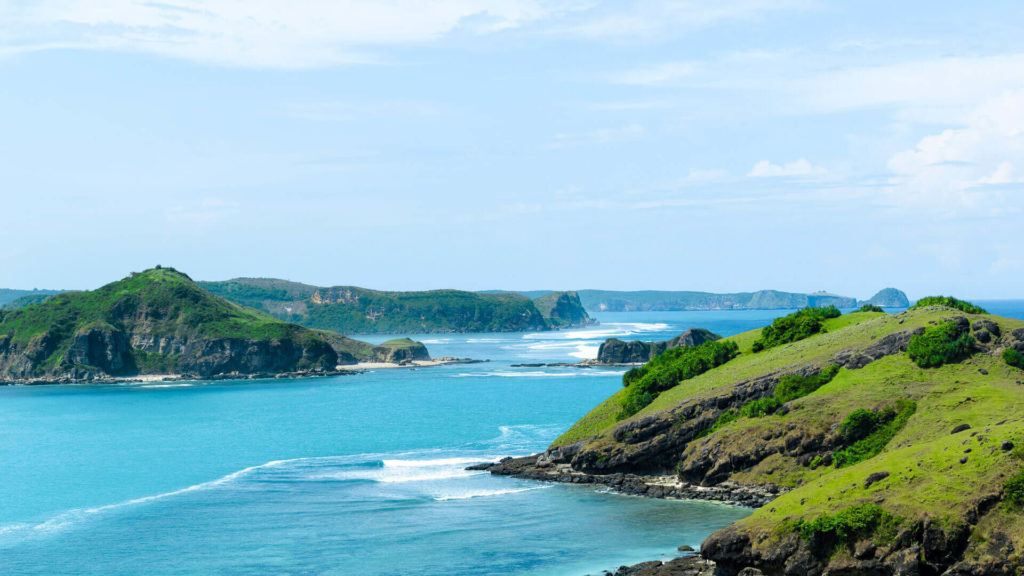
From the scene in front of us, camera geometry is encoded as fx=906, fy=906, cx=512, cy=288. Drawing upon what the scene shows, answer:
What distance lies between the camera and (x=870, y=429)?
232ft

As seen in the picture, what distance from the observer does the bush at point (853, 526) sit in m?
48.8

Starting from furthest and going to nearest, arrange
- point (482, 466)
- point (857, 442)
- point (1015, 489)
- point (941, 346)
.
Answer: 1. point (482, 466)
2. point (941, 346)
3. point (857, 442)
4. point (1015, 489)

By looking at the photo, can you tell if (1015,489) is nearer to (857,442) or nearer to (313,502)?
(857,442)

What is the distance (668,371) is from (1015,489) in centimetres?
4588

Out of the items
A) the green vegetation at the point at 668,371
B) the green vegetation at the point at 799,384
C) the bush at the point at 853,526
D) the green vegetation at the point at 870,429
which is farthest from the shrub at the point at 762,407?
the bush at the point at 853,526

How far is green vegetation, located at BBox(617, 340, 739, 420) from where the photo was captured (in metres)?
89.1

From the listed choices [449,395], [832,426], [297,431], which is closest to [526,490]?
[832,426]

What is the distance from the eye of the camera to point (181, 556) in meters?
60.7

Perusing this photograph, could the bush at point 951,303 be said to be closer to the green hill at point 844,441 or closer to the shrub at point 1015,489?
the green hill at point 844,441

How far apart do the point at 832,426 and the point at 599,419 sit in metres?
23.6

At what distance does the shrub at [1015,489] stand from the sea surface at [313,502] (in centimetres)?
1848

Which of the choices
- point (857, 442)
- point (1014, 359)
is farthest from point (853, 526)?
point (1014, 359)

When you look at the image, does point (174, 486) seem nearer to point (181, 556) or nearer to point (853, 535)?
point (181, 556)

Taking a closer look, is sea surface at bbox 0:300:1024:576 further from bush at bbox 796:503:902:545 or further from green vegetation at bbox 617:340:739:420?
green vegetation at bbox 617:340:739:420
